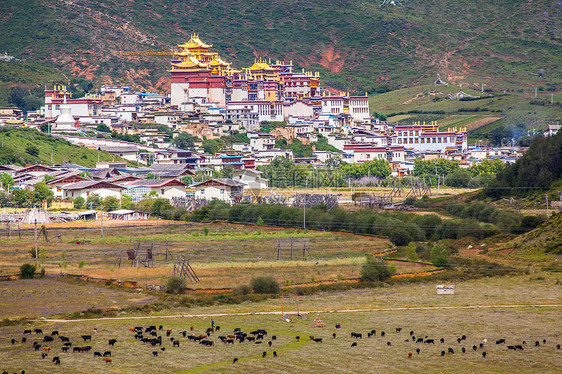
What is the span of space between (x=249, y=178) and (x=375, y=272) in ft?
191

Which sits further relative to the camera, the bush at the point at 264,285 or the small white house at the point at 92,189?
the small white house at the point at 92,189

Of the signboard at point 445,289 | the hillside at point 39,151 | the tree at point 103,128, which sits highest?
the tree at point 103,128

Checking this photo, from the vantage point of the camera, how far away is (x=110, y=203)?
90.8 metres

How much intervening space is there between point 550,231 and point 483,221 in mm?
11562

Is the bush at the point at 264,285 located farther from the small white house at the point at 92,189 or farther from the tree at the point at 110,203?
the small white house at the point at 92,189

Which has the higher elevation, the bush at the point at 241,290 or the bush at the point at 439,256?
the bush at the point at 439,256

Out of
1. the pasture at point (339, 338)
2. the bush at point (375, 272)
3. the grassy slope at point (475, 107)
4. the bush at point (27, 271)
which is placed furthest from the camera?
the grassy slope at point (475, 107)

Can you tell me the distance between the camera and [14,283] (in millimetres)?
50781

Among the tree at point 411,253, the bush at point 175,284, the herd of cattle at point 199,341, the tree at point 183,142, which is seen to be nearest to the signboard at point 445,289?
the herd of cattle at point 199,341

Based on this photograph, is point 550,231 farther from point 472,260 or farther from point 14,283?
point 14,283

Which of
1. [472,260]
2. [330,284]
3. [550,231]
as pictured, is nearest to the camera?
[330,284]

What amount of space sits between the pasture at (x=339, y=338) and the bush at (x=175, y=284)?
11.9 ft

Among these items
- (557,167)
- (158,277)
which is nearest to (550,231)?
(557,167)

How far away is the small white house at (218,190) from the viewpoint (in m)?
96.0
